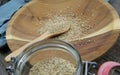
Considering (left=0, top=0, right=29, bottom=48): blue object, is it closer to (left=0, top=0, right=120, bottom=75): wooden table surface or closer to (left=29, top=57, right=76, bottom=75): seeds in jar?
(left=0, top=0, right=120, bottom=75): wooden table surface

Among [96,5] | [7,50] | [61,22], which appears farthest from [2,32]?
[96,5]

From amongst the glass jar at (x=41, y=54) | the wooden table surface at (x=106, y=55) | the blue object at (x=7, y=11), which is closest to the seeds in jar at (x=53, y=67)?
the glass jar at (x=41, y=54)

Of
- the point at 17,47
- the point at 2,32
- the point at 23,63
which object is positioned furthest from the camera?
the point at 2,32

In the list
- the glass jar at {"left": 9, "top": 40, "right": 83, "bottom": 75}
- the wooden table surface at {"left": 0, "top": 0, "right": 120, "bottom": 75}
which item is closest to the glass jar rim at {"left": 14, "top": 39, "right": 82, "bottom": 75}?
the glass jar at {"left": 9, "top": 40, "right": 83, "bottom": 75}

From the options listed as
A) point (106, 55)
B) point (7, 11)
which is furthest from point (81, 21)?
point (7, 11)

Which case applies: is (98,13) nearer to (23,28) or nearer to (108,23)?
(108,23)
